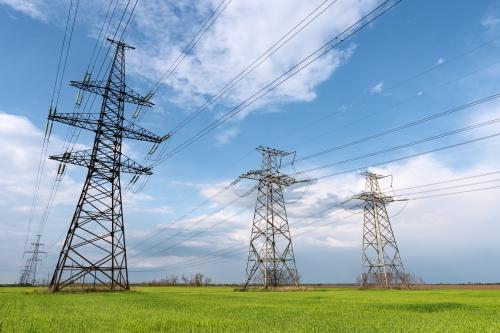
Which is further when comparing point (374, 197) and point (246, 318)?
point (374, 197)

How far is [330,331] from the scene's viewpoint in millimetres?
9695

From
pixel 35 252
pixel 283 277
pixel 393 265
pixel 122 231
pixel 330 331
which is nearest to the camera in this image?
pixel 330 331

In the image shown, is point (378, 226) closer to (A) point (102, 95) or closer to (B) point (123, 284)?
(B) point (123, 284)

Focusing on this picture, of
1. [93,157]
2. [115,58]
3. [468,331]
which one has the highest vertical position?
[115,58]

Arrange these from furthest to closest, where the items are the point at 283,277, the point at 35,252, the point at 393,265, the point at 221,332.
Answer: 1. the point at 35,252
2. the point at 393,265
3. the point at 283,277
4. the point at 221,332

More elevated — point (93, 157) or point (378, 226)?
point (93, 157)

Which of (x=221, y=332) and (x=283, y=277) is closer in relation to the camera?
(x=221, y=332)

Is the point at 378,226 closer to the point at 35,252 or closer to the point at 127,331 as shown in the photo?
the point at 127,331

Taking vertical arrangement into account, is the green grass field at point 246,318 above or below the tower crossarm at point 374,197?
below

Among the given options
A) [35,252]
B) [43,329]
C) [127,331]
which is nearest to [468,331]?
[127,331]

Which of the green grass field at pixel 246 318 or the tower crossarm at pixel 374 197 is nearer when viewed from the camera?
the green grass field at pixel 246 318

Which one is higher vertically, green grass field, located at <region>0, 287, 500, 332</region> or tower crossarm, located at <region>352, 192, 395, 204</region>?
tower crossarm, located at <region>352, 192, 395, 204</region>

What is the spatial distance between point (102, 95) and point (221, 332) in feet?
119

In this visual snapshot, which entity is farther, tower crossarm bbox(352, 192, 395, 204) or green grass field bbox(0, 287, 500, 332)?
tower crossarm bbox(352, 192, 395, 204)
